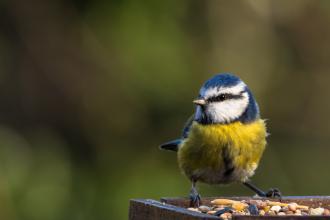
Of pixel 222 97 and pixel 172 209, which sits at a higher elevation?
pixel 222 97

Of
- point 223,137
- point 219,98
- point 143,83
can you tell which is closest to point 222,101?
point 219,98

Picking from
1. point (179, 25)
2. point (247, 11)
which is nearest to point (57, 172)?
point (179, 25)

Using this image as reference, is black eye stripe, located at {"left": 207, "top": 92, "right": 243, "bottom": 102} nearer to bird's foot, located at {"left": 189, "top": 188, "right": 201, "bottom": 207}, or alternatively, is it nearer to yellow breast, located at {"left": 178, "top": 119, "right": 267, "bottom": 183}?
yellow breast, located at {"left": 178, "top": 119, "right": 267, "bottom": 183}

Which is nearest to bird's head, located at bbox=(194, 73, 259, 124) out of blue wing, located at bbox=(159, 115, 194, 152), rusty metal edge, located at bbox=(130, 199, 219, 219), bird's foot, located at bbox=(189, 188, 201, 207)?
blue wing, located at bbox=(159, 115, 194, 152)

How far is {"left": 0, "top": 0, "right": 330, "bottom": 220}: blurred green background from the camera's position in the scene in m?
6.49

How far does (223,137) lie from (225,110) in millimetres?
156

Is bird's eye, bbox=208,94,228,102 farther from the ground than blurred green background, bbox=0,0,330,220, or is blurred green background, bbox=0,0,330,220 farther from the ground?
blurred green background, bbox=0,0,330,220

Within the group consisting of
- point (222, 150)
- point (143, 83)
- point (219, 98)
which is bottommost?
point (222, 150)

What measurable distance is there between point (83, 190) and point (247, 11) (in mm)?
1943

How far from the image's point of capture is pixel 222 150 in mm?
4324

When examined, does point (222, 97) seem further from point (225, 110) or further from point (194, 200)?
point (194, 200)

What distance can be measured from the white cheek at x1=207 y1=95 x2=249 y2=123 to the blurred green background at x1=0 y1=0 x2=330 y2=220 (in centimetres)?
203

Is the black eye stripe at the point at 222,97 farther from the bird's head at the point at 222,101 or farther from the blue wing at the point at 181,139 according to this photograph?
the blue wing at the point at 181,139

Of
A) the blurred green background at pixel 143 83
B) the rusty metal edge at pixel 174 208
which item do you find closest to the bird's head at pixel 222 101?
the rusty metal edge at pixel 174 208
